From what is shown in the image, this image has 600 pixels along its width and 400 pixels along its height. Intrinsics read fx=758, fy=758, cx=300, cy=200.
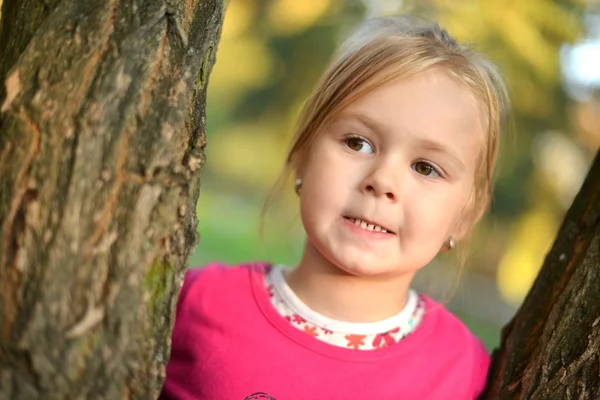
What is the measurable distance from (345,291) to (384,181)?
32 centimetres

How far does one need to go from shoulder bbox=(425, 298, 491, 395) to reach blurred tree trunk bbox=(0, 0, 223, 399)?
0.87 metres

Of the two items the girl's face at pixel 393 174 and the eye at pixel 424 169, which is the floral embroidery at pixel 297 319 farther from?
the eye at pixel 424 169

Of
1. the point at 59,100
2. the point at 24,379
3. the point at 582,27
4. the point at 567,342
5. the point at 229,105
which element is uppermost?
the point at 582,27

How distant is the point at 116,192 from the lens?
120 cm

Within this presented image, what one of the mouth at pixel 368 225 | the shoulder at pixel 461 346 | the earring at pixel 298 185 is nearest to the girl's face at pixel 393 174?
the mouth at pixel 368 225

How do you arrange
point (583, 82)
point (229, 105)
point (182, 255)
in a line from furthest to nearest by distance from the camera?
point (229, 105), point (583, 82), point (182, 255)

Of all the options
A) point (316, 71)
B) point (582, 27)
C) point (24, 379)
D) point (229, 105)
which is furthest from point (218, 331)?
point (229, 105)

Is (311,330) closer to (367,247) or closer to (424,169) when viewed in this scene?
(367,247)

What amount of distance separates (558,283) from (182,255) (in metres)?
0.94

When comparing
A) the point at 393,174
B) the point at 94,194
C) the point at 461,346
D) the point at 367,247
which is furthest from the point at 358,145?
the point at 94,194

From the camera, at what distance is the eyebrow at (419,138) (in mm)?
1725

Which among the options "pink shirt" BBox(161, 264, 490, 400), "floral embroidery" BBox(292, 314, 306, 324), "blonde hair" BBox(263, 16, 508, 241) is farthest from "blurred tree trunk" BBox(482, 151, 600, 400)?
"floral embroidery" BBox(292, 314, 306, 324)

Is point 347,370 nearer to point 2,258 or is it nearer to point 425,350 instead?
point 425,350

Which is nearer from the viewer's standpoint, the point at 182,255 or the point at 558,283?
the point at 182,255
